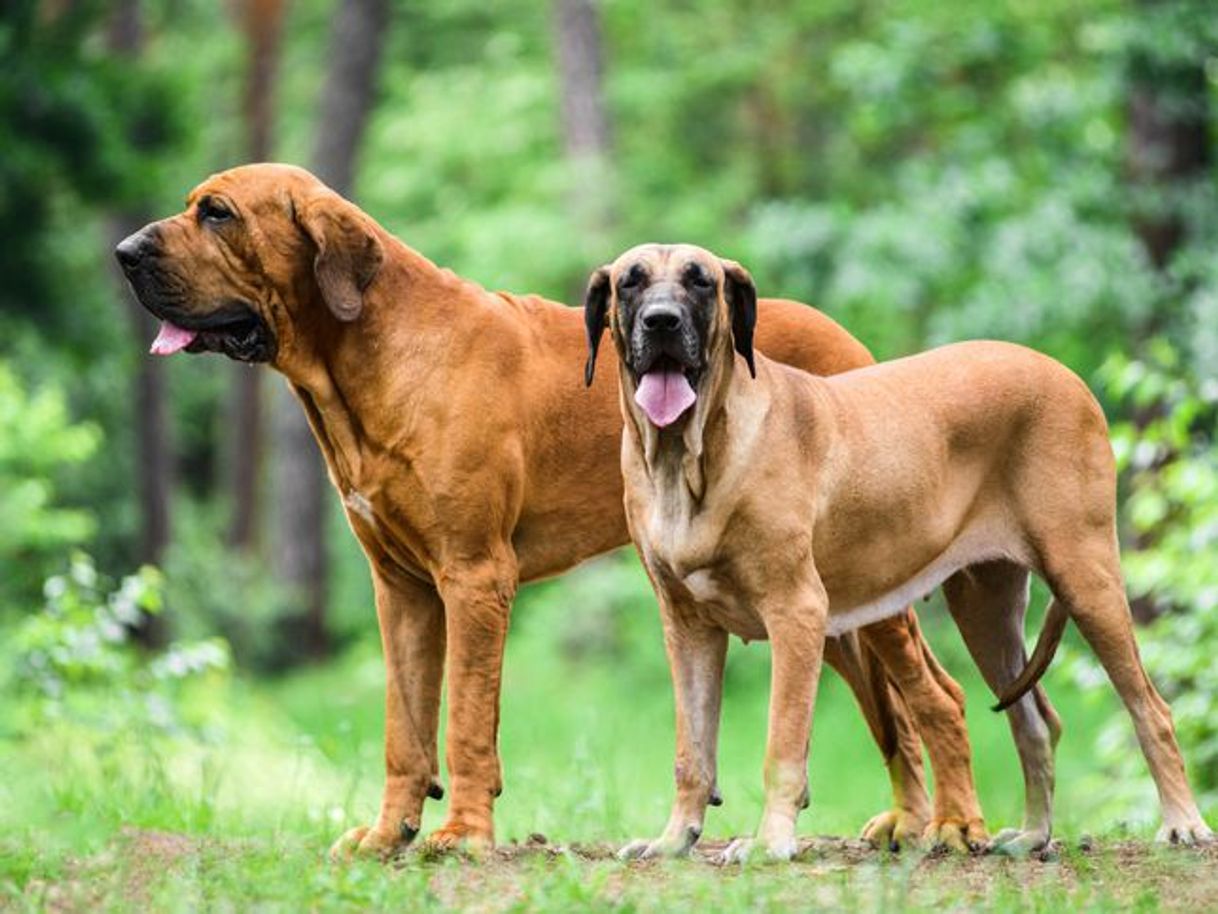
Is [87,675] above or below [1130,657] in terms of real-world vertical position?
above

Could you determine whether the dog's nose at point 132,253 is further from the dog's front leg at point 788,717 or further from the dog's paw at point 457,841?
the dog's front leg at point 788,717

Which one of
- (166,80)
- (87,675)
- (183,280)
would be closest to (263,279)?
(183,280)

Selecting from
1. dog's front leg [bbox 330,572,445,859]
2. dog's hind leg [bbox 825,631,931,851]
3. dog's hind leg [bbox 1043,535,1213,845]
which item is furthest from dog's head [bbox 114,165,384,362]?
dog's hind leg [bbox 1043,535,1213,845]

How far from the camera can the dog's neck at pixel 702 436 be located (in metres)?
6.31

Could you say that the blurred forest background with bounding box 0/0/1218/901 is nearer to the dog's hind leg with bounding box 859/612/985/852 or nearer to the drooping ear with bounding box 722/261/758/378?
the dog's hind leg with bounding box 859/612/985/852

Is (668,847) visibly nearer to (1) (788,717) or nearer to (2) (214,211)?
(1) (788,717)

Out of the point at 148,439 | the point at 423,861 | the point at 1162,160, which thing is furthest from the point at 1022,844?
the point at 148,439

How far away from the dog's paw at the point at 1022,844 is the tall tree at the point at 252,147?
2538cm

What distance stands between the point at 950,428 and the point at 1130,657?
38.7 inches

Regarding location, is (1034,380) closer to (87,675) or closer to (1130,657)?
(1130,657)

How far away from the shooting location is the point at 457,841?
661 cm

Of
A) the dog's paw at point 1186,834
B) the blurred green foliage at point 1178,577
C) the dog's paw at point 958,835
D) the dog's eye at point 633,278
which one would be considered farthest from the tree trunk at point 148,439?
the dog's paw at point 1186,834

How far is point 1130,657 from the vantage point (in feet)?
22.8

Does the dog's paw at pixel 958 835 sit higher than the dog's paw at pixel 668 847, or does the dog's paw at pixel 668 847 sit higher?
the dog's paw at pixel 958 835
